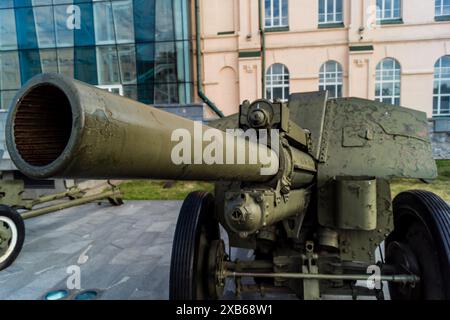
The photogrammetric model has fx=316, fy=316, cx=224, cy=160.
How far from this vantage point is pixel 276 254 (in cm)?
256

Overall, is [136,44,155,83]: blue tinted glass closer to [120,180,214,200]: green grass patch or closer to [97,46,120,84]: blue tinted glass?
[97,46,120,84]: blue tinted glass

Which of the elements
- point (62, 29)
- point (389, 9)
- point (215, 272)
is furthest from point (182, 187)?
point (389, 9)

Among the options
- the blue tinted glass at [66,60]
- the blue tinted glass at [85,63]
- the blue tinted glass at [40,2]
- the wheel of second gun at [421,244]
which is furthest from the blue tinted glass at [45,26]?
the wheel of second gun at [421,244]

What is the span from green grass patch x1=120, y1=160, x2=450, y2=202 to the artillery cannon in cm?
542

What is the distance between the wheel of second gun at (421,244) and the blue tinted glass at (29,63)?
14.6 metres

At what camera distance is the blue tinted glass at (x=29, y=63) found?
13078 millimetres

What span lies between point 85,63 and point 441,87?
1385 centimetres

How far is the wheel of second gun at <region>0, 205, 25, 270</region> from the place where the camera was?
374 centimetres

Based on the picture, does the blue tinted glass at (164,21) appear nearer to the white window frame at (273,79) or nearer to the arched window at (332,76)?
the white window frame at (273,79)

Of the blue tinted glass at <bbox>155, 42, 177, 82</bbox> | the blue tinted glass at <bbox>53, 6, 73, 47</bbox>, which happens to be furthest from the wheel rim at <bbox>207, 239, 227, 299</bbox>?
the blue tinted glass at <bbox>53, 6, 73, 47</bbox>

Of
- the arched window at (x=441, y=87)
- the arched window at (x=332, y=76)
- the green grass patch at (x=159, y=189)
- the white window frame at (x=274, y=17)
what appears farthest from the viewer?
the white window frame at (x=274, y=17)

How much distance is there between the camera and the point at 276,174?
1.61 metres

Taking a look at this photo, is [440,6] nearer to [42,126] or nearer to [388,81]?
[388,81]

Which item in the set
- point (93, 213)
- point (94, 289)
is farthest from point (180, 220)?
point (93, 213)
